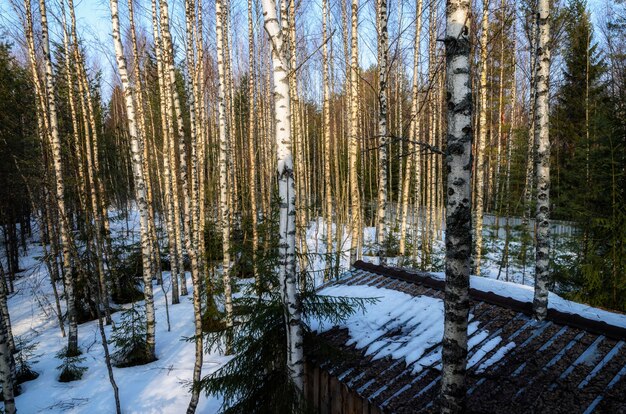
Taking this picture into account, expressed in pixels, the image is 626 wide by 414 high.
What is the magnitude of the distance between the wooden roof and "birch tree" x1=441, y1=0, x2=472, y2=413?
Result: 84 cm

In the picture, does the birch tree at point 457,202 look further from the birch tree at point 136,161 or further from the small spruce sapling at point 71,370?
the small spruce sapling at point 71,370

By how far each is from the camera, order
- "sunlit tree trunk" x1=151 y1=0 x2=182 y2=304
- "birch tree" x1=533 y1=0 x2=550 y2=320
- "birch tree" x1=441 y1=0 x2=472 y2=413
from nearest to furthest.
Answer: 1. "birch tree" x1=441 y1=0 x2=472 y2=413
2. "birch tree" x1=533 y1=0 x2=550 y2=320
3. "sunlit tree trunk" x1=151 y1=0 x2=182 y2=304

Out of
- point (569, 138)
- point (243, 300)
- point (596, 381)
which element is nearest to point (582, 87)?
point (569, 138)

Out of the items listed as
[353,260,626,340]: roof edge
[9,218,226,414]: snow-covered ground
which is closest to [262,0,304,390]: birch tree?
[353,260,626,340]: roof edge

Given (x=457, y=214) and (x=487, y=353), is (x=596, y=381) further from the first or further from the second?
(x=457, y=214)

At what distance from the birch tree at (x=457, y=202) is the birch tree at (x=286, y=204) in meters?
1.76

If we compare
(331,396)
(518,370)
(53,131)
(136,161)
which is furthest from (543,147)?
(53,131)

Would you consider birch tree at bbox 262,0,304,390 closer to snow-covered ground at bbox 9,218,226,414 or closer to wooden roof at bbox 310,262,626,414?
wooden roof at bbox 310,262,626,414

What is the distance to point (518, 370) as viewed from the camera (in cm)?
320

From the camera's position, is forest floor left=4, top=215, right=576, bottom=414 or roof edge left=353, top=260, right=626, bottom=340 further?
forest floor left=4, top=215, right=576, bottom=414

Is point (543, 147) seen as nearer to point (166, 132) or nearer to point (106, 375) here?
point (166, 132)

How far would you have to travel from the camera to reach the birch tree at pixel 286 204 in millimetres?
3504

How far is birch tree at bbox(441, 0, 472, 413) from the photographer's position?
233 centimetres

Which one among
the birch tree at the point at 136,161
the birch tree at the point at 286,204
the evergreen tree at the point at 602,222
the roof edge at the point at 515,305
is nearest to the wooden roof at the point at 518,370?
the roof edge at the point at 515,305
